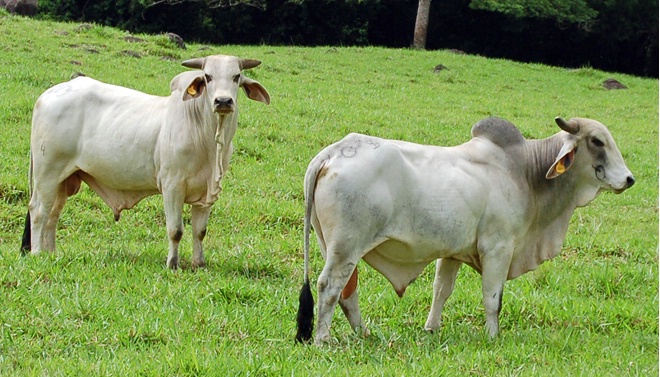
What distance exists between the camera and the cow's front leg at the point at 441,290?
6.16 meters

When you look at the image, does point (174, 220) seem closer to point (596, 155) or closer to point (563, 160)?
point (563, 160)

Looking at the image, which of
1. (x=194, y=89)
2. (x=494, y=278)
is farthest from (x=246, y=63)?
(x=494, y=278)

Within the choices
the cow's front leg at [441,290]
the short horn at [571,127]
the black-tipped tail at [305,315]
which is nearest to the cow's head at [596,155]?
the short horn at [571,127]

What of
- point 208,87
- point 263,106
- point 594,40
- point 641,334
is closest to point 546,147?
point 641,334

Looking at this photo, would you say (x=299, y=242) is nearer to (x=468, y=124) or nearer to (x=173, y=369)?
(x=173, y=369)

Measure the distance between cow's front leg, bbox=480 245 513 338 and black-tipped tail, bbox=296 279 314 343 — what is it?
3.92 ft

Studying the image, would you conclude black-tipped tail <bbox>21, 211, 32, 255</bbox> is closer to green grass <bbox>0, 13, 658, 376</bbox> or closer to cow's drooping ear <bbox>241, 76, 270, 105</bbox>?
green grass <bbox>0, 13, 658, 376</bbox>

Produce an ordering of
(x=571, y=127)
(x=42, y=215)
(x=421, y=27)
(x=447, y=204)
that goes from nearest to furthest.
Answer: (x=447, y=204)
(x=571, y=127)
(x=42, y=215)
(x=421, y=27)

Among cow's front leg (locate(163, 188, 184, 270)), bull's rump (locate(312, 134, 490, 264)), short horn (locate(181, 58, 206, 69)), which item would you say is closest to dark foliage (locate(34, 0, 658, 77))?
short horn (locate(181, 58, 206, 69))

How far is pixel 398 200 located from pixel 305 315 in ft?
2.83

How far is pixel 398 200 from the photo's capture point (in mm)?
5590

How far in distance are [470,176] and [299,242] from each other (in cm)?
291

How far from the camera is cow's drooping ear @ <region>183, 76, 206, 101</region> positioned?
7387 mm

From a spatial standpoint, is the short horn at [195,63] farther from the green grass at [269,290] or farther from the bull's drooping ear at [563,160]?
the bull's drooping ear at [563,160]
